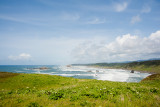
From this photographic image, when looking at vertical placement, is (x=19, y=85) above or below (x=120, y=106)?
below

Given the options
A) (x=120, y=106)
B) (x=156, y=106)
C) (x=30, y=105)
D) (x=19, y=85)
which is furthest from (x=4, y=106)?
(x=19, y=85)

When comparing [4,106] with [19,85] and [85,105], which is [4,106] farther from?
[19,85]

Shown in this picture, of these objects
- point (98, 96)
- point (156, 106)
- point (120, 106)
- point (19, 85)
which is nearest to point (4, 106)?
point (98, 96)

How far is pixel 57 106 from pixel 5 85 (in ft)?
81.1

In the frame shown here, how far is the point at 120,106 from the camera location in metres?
6.88

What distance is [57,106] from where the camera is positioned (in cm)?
691

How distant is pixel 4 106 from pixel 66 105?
14.3ft

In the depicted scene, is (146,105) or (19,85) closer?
(146,105)

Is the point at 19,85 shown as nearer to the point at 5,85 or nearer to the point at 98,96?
the point at 5,85

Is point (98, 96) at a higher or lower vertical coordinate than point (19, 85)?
higher

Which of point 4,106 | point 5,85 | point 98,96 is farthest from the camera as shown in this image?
point 5,85

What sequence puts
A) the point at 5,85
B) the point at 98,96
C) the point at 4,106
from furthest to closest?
the point at 5,85 < the point at 98,96 < the point at 4,106

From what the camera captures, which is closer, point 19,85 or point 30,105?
point 30,105

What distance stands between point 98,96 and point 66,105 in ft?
11.0
